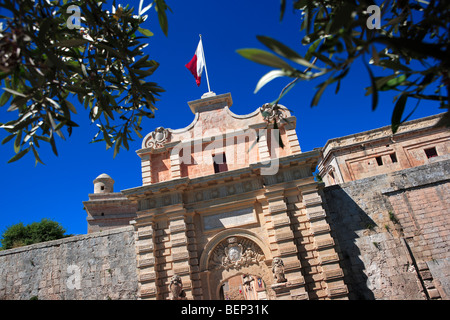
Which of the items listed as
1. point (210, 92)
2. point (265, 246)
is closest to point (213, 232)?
point (265, 246)

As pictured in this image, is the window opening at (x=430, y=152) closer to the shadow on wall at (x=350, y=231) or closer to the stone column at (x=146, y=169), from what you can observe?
the shadow on wall at (x=350, y=231)

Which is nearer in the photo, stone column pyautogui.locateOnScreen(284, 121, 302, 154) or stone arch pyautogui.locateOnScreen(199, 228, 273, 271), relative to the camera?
Result: stone arch pyautogui.locateOnScreen(199, 228, 273, 271)

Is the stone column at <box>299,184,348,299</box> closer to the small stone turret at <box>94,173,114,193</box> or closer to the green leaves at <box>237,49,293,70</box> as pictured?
the green leaves at <box>237,49,293,70</box>

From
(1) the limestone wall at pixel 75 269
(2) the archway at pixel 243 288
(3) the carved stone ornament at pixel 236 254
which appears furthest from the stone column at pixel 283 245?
(2) the archway at pixel 243 288

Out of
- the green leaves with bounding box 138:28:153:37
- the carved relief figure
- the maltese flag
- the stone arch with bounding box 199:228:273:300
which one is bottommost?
the carved relief figure

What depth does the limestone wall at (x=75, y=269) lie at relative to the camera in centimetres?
1227

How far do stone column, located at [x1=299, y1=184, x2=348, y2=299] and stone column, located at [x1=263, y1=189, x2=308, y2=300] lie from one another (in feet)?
2.47

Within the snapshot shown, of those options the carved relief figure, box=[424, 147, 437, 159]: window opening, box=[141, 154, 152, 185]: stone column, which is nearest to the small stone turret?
box=[141, 154, 152, 185]: stone column

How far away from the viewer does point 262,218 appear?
11320mm

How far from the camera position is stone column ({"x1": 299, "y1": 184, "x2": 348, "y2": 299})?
10.0 meters

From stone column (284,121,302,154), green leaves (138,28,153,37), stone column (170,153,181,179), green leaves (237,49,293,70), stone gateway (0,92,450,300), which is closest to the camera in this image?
green leaves (237,49,293,70)

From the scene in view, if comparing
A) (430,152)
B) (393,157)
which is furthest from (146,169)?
(430,152)

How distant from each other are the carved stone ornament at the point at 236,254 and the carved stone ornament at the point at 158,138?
15.5 feet

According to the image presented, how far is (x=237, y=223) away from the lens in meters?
11.3
